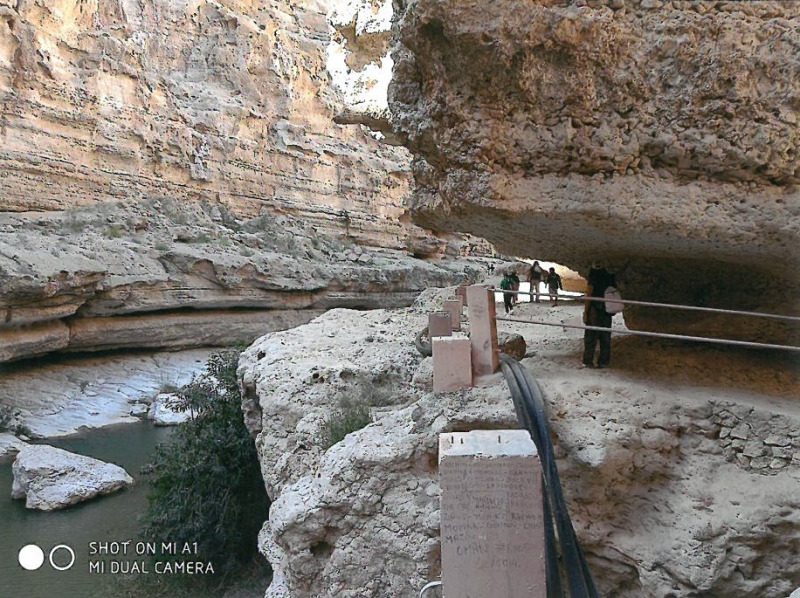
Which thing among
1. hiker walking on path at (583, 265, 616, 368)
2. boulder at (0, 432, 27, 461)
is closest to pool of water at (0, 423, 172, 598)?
boulder at (0, 432, 27, 461)

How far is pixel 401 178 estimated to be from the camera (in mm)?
30766

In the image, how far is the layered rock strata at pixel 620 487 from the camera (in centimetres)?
297

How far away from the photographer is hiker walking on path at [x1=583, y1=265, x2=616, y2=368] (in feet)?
15.3

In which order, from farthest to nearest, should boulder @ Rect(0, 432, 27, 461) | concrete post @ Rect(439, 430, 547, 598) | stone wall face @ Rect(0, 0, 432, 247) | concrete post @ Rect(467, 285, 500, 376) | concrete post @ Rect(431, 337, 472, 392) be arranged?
1. stone wall face @ Rect(0, 0, 432, 247)
2. boulder @ Rect(0, 432, 27, 461)
3. concrete post @ Rect(467, 285, 500, 376)
4. concrete post @ Rect(431, 337, 472, 392)
5. concrete post @ Rect(439, 430, 547, 598)

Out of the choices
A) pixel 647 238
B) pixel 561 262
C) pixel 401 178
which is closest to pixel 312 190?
pixel 401 178

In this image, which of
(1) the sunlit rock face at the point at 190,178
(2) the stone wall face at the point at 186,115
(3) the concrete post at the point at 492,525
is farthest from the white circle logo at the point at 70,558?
(2) the stone wall face at the point at 186,115

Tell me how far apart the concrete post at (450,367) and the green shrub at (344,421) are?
44.5 inches

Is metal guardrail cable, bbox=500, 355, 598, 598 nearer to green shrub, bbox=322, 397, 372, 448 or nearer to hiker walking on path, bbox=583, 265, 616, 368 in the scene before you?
hiker walking on path, bbox=583, 265, 616, 368

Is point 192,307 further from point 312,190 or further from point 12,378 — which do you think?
point 312,190

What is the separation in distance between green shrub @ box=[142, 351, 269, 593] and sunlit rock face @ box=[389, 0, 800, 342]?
494cm

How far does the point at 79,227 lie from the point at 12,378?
502cm

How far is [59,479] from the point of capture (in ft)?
31.6

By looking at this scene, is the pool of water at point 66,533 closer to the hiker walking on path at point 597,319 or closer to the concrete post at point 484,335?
the concrete post at point 484,335

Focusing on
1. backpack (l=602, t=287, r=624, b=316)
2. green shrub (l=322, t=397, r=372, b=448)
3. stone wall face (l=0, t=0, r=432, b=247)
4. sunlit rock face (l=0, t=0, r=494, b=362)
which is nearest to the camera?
backpack (l=602, t=287, r=624, b=316)
